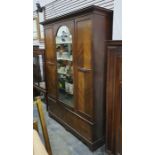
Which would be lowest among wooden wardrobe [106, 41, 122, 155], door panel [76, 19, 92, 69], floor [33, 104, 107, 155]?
floor [33, 104, 107, 155]

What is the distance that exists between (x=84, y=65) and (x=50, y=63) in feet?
3.51

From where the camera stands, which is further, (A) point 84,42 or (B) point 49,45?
(B) point 49,45

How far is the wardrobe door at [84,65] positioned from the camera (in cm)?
201

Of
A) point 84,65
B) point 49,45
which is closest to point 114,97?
point 84,65

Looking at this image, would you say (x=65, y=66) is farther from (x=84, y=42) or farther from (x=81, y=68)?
(x=84, y=42)

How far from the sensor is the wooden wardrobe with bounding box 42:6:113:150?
2.01m

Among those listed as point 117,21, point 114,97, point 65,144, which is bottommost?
point 65,144

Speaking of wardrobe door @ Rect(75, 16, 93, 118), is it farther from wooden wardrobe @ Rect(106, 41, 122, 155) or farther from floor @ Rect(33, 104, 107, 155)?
floor @ Rect(33, 104, 107, 155)

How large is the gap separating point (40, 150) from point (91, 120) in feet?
3.54

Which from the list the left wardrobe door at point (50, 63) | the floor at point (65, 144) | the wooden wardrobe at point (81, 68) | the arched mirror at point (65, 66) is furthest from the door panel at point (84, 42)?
the floor at point (65, 144)

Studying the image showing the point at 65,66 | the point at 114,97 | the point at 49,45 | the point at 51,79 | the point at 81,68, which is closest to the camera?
the point at 114,97

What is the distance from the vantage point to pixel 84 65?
2.15m

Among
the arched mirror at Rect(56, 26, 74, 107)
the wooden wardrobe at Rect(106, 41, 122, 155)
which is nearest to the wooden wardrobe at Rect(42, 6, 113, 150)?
the arched mirror at Rect(56, 26, 74, 107)
